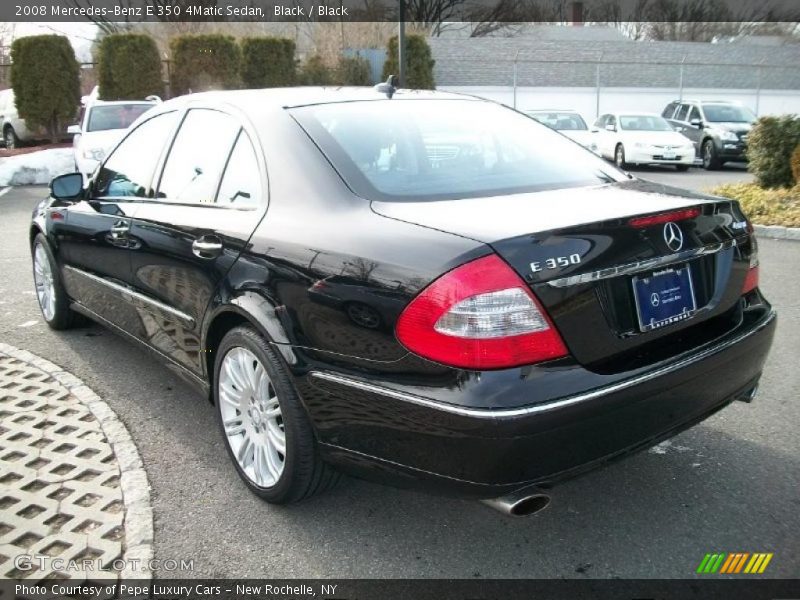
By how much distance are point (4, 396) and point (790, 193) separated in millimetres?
9362

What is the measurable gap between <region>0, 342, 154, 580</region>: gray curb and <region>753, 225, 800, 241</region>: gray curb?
24.2 ft

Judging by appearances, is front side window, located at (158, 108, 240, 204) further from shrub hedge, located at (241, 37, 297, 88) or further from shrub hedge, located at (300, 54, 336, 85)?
shrub hedge, located at (300, 54, 336, 85)

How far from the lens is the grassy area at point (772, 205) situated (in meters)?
8.66

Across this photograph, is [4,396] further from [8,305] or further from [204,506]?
[8,305]

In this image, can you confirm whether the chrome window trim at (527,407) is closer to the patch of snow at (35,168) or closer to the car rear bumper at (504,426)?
the car rear bumper at (504,426)

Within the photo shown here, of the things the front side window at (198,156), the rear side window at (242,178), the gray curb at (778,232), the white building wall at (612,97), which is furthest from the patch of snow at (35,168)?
the white building wall at (612,97)

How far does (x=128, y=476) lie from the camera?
3.20 m

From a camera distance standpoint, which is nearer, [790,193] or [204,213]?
[204,213]

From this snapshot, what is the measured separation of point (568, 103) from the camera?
1215 inches

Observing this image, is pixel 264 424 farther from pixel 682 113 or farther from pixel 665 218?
pixel 682 113

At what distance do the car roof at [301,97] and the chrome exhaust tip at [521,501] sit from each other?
74.3 inches

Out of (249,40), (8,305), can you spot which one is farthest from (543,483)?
(249,40)

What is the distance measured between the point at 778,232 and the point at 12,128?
924 inches

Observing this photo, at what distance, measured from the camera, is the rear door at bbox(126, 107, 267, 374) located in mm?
3045
